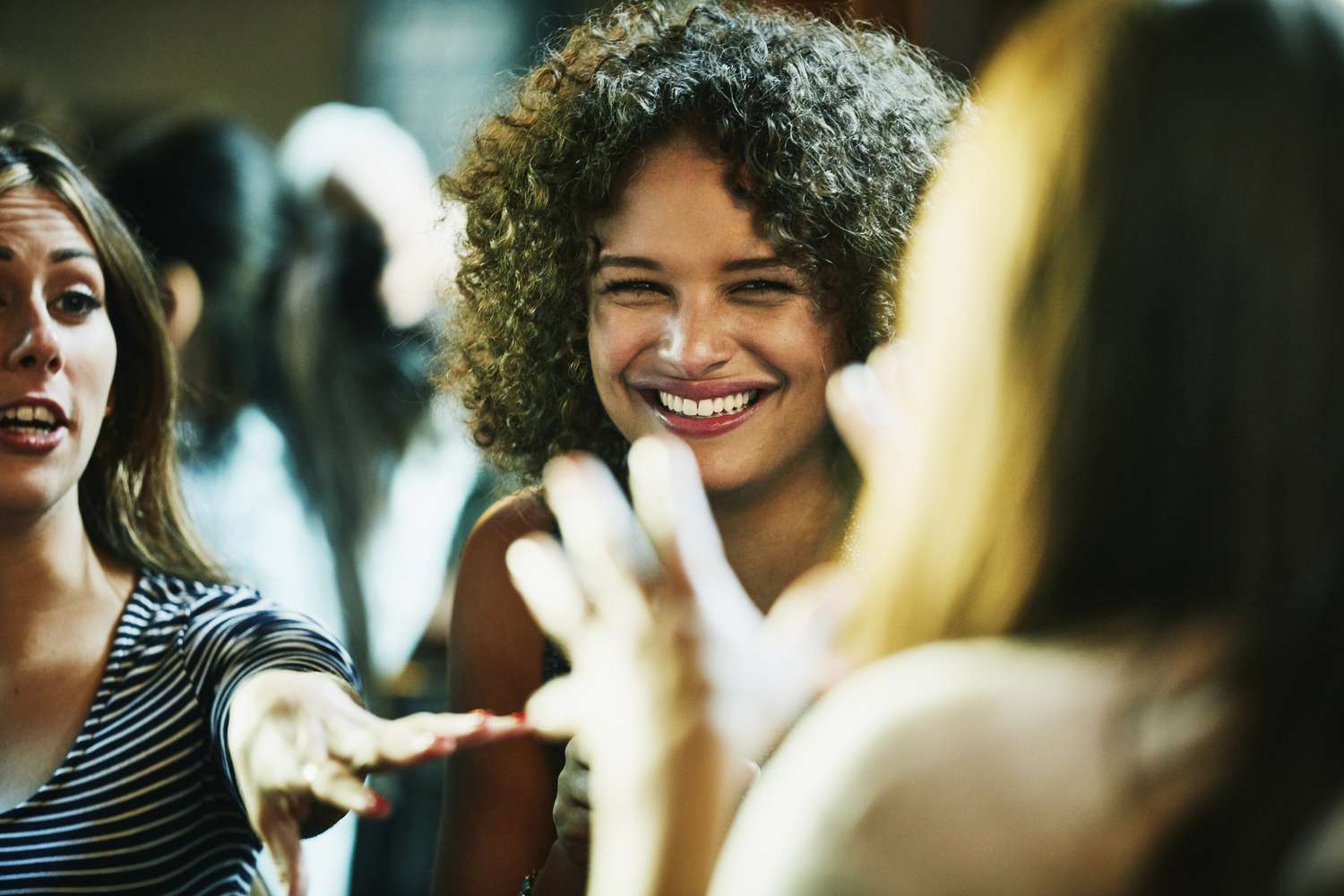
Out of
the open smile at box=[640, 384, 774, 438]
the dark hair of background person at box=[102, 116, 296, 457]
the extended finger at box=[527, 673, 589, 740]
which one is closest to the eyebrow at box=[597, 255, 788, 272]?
the open smile at box=[640, 384, 774, 438]

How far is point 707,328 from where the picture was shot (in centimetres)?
154

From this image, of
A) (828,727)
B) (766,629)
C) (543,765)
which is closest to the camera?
(828,727)

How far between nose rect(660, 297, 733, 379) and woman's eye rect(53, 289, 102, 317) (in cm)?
62

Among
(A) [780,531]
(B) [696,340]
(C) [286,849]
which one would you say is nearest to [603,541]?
(C) [286,849]

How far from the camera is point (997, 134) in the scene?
0.86 meters

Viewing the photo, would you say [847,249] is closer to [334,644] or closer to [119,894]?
[334,644]

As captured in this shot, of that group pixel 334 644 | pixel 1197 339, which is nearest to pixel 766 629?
pixel 1197 339

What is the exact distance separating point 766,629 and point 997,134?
1.18ft

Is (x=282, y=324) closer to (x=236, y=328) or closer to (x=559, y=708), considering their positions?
(x=236, y=328)

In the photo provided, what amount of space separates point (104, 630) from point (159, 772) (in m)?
0.18

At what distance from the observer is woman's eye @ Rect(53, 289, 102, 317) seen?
1551 millimetres

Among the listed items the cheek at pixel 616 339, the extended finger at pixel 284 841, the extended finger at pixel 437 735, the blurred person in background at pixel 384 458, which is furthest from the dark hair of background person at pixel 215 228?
the extended finger at pixel 437 735

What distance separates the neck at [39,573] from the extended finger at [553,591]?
2.44 ft

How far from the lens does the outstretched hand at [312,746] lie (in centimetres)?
114
